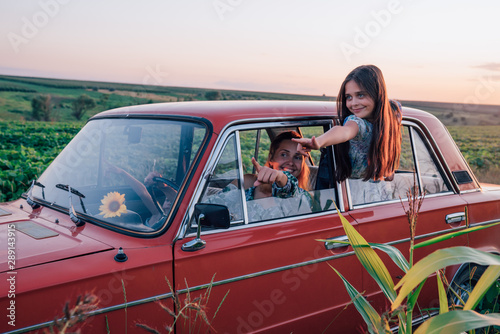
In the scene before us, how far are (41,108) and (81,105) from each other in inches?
217

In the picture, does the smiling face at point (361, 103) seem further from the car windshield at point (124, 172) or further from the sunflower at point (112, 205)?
the sunflower at point (112, 205)

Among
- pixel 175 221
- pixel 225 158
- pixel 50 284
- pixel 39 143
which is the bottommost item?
pixel 39 143

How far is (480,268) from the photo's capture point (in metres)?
3.83

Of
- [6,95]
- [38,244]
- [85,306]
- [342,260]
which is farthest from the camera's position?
[6,95]

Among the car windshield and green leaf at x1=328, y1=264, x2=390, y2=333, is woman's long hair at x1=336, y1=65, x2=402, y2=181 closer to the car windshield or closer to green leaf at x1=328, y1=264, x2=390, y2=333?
the car windshield

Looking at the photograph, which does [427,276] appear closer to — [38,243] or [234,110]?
[234,110]

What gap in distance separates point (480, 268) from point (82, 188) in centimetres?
316

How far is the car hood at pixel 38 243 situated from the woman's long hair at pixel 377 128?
1.70m

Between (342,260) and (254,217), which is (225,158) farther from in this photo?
(342,260)

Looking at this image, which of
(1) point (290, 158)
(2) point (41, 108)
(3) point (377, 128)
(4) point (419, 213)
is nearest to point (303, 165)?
(1) point (290, 158)

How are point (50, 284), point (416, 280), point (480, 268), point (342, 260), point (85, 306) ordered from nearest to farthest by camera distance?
point (85, 306) → point (416, 280) → point (50, 284) → point (342, 260) → point (480, 268)

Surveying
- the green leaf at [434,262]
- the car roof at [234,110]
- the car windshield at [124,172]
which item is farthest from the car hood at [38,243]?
the green leaf at [434,262]

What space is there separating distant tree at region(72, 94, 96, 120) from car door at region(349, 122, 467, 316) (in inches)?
2416

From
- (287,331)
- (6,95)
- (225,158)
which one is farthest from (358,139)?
(6,95)
